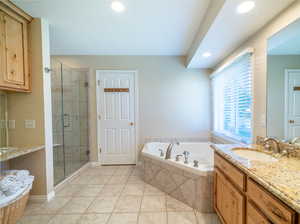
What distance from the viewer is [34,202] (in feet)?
6.31

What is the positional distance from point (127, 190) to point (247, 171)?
1772 mm

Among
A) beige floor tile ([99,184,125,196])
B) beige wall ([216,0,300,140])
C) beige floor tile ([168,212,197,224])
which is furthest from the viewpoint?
beige floor tile ([99,184,125,196])

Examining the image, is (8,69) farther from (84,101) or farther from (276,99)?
(276,99)

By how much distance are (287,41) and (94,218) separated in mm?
2662

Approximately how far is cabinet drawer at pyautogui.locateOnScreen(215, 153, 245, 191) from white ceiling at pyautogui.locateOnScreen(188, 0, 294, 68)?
1395 millimetres

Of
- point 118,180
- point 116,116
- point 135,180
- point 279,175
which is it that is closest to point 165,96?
point 116,116

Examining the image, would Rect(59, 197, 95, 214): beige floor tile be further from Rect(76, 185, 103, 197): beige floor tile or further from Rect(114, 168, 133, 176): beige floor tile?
Rect(114, 168, 133, 176): beige floor tile

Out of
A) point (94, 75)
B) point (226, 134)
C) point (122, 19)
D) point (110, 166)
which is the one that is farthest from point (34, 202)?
point (226, 134)

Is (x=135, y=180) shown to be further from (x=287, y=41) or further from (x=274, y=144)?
(x=287, y=41)

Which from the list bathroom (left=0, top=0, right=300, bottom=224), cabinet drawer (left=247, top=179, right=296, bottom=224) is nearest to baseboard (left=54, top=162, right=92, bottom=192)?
bathroom (left=0, top=0, right=300, bottom=224)

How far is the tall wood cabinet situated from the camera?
158cm

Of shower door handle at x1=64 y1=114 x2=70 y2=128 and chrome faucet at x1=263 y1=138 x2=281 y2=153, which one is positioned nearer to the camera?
chrome faucet at x1=263 y1=138 x2=281 y2=153

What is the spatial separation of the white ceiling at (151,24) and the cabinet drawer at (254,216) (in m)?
1.57

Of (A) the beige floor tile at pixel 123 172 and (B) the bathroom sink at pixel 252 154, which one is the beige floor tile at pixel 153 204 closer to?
(A) the beige floor tile at pixel 123 172
